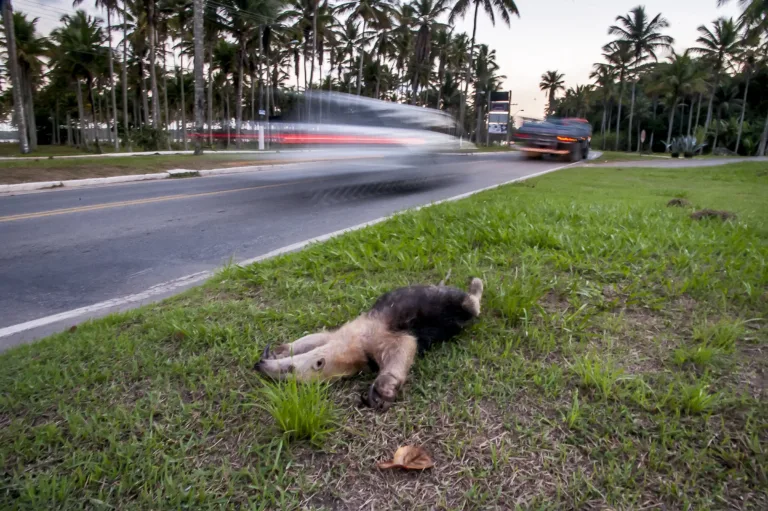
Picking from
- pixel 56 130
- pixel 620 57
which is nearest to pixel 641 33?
pixel 620 57

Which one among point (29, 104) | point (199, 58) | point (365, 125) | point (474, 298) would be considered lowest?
point (474, 298)

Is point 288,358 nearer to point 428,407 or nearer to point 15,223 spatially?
point 428,407

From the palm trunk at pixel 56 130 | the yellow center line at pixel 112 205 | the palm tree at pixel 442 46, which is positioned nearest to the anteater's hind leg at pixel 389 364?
the yellow center line at pixel 112 205

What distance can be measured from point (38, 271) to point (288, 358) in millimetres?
3842

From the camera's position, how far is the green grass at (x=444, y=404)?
1777mm

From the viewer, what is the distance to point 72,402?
2.30 m

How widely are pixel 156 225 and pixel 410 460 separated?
6301mm

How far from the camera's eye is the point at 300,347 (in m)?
2.57

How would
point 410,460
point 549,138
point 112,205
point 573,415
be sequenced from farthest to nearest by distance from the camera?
point 549,138 < point 112,205 < point 573,415 < point 410,460

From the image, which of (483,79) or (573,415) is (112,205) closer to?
(573,415)

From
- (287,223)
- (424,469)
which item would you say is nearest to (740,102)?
(287,223)

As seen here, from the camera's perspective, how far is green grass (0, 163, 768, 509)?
1.78m

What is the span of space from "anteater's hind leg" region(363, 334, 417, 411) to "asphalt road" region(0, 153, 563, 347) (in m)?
2.49

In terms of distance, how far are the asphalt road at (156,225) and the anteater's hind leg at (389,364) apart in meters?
2.49
